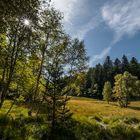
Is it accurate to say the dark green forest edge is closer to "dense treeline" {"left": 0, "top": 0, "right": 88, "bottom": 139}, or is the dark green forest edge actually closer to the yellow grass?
"dense treeline" {"left": 0, "top": 0, "right": 88, "bottom": 139}

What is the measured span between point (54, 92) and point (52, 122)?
243 cm

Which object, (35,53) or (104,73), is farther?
(104,73)

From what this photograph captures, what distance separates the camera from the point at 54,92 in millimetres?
24297

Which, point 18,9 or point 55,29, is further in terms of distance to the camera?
point 55,29

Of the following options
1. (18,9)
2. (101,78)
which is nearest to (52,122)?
(18,9)

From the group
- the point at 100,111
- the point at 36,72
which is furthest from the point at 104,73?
the point at 36,72

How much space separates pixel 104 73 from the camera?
170625 mm

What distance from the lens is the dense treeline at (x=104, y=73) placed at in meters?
157

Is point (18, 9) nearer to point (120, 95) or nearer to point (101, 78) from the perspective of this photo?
point (120, 95)

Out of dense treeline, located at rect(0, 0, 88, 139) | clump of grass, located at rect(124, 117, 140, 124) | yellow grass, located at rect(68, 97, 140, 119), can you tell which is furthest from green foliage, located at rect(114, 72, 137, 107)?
clump of grass, located at rect(124, 117, 140, 124)

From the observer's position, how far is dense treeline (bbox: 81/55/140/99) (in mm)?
156625

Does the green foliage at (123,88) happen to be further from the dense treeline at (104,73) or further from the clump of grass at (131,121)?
the clump of grass at (131,121)

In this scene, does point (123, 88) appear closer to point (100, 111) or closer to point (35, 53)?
point (100, 111)

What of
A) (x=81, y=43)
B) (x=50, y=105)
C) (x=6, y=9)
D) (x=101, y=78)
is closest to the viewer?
(x=6, y=9)
